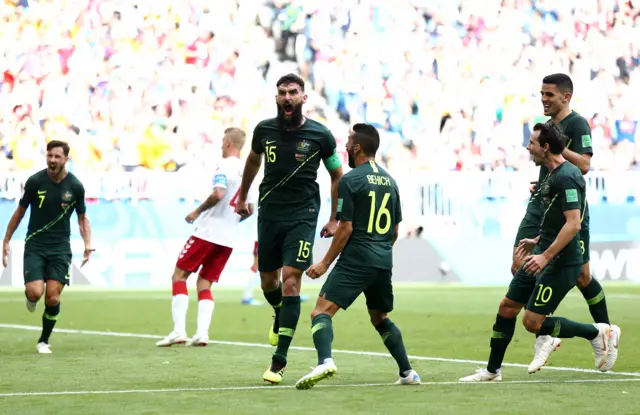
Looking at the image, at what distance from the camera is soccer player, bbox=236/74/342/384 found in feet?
28.9

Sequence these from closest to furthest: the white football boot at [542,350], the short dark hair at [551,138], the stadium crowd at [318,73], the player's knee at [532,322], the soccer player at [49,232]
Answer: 1. the short dark hair at [551,138]
2. the player's knee at [532,322]
3. the white football boot at [542,350]
4. the soccer player at [49,232]
5. the stadium crowd at [318,73]

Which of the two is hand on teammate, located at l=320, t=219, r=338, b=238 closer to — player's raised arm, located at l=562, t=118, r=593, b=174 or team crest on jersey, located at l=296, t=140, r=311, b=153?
team crest on jersey, located at l=296, t=140, r=311, b=153

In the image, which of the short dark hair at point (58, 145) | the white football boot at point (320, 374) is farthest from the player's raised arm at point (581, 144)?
the short dark hair at point (58, 145)

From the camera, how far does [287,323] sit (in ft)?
28.3

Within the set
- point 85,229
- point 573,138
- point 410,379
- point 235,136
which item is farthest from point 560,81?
point 85,229

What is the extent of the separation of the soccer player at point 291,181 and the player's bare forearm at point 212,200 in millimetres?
3335

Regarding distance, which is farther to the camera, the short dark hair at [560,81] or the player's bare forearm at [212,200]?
the player's bare forearm at [212,200]

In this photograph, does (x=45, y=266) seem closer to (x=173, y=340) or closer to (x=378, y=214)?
(x=173, y=340)

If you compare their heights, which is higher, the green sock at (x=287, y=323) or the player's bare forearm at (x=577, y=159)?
the player's bare forearm at (x=577, y=159)

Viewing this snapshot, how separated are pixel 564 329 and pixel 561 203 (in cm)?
103

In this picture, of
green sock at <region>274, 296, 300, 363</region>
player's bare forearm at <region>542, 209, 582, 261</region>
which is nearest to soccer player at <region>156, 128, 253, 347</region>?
green sock at <region>274, 296, 300, 363</region>

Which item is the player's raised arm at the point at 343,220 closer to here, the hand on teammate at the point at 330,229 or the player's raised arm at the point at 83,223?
the hand on teammate at the point at 330,229

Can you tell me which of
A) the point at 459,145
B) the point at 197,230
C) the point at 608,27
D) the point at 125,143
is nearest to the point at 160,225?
the point at 125,143

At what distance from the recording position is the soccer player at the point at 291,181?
8797 millimetres
